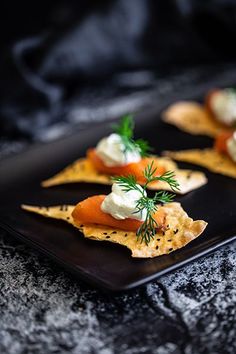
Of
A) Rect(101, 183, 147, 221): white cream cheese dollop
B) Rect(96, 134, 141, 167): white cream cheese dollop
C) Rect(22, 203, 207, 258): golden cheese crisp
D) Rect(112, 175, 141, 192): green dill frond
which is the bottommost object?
Rect(22, 203, 207, 258): golden cheese crisp

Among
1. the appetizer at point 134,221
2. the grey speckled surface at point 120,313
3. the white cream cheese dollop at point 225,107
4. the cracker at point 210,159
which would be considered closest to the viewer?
the grey speckled surface at point 120,313

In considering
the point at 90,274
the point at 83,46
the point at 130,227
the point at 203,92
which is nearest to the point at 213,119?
the point at 203,92

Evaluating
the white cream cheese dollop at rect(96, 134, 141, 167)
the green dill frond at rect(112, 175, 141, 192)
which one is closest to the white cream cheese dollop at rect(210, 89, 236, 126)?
the white cream cheese dollop at rect(96, 134, 141, 167)

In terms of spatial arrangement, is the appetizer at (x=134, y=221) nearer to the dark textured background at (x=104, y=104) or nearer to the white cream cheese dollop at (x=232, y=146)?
the dark textured background at (x=104, y=104)

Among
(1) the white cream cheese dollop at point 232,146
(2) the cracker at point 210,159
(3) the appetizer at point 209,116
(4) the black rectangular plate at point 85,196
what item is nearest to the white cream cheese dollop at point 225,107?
(3) the appetizer at point 209,116

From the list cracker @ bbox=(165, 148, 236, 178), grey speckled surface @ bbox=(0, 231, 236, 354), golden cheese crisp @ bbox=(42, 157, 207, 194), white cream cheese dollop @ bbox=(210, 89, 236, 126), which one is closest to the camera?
grey speckled surface @ bbox=(0, 231, 236, 354)

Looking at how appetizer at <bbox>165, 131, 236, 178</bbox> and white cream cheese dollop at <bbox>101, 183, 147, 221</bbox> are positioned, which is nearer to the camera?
white cream cheese dollop at <bbox>101, 183, 147, 221</bbox>

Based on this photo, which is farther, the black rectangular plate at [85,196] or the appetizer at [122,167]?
the appetizer at [122,167]

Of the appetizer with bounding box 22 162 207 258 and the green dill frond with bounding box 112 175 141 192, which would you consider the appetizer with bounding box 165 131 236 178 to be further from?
the green dill frond with bounding box 112 175 141 192
